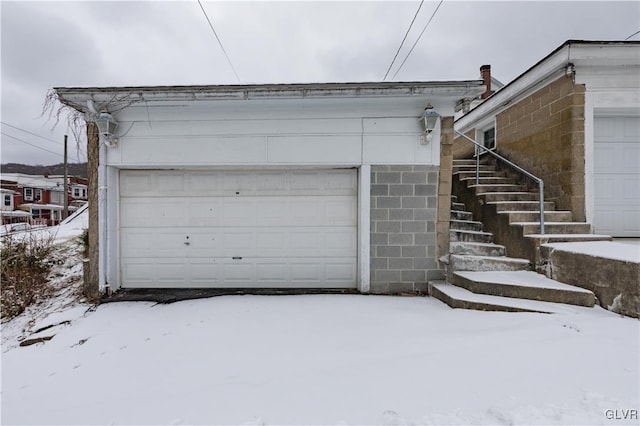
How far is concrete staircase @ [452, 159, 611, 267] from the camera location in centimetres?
430

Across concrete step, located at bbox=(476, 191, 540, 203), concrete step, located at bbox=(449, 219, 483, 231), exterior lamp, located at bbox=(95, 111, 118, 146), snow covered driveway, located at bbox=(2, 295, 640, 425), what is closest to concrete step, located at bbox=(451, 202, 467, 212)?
concrete step, located at bbox=(476, 191, 540, 203)

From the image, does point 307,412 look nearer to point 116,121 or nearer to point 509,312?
point 509,312

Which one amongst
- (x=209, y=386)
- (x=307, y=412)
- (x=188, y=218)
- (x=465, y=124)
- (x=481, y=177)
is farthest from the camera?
(x=465, y=124)

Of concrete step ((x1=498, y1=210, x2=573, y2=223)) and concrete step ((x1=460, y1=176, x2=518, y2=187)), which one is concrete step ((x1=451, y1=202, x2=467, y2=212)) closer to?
concrete step ((x1=460, y1=176, x2=518, y2=187))

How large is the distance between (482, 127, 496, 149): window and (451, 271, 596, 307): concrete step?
452cm

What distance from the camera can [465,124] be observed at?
816 centimetres

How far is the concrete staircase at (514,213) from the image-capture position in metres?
4.30

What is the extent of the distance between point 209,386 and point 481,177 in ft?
22.0

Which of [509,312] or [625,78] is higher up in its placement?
[625,78]

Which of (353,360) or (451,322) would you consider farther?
(451,322)

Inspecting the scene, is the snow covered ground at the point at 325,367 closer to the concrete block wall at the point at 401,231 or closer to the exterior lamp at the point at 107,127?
the concrete block wall at the point at 401,231

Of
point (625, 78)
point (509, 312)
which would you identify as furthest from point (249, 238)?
point (625, 78)

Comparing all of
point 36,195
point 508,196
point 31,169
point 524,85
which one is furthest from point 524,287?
point 31,169

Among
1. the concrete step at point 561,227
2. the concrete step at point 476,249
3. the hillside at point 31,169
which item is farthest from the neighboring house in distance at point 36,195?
the concrete step at point 561,227
